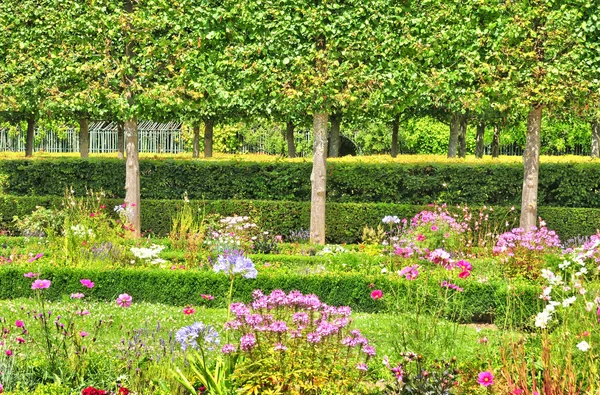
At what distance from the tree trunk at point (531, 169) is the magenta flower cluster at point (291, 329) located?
8022 mm

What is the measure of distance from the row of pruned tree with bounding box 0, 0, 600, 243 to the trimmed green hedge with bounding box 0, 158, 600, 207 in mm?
1591

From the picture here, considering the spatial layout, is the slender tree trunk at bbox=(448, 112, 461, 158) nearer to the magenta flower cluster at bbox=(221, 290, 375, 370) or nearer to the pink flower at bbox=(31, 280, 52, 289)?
the magenta flower cluster at bbox=(221, 290, 375, 370)

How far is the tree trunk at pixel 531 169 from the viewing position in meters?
11.9

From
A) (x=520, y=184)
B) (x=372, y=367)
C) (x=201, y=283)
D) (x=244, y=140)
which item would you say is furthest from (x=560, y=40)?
(x=244, y=140)

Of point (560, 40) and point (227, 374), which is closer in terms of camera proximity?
point (227, 374)

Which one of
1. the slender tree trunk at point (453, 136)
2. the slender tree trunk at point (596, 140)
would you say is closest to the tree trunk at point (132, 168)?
the slender tree trunk at point (453, 136)

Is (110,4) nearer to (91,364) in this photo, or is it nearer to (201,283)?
(201,283)

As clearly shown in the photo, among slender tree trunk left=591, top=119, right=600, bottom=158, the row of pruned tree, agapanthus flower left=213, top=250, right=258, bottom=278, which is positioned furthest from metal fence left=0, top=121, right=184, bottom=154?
agapanthus flower left=213, top=250, right=258, bottom=278

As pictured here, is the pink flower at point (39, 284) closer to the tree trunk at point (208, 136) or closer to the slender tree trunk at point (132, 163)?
the slender tree trunk at point (132, 163)

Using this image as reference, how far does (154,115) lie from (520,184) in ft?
22.9

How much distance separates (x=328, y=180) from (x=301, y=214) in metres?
0.90

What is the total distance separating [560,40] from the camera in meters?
11.3

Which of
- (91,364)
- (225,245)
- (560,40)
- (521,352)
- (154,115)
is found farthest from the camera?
(154,115)

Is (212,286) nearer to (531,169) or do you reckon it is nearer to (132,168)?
(132,168)
